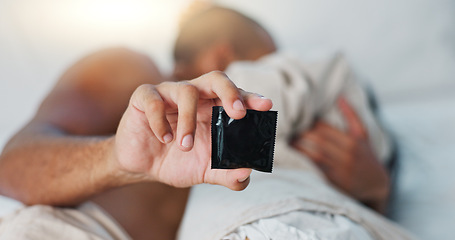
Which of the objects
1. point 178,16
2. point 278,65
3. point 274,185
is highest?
point 178,16

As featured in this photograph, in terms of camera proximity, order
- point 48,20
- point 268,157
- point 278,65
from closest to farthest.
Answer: point 268,157 < point 278,65 < point 48,20

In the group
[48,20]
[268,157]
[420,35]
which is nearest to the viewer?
[268,157]

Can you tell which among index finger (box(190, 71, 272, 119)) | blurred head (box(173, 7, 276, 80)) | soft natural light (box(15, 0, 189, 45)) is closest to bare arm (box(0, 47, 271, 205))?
index finger (box(190, 71, 272, 119))

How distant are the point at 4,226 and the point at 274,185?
0.38 m

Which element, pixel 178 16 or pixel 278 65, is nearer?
pixel 278 65

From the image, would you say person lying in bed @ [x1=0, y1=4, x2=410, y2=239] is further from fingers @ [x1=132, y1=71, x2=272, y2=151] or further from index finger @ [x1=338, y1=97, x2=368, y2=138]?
index finger @ [x1=338, y1=97, x2=368, y2=138]

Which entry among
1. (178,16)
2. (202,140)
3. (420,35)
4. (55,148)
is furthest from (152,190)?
(420,35)

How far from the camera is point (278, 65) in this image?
84 cm

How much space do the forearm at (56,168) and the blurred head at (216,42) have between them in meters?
0.26

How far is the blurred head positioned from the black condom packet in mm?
329

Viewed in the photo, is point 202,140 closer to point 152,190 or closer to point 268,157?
point 268,157

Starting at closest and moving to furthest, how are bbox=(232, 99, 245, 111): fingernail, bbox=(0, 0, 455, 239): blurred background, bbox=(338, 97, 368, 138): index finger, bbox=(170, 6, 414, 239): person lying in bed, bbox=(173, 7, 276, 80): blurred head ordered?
bbox=(232, 99, 245, 111): fingernail → bbox=(170, 6, 414, 239): person lying in bed → bbox=(173, 7, 276, 80): blurred head → bbox=(338, 97, 368, 138): index finger → bbox=(0, 0, 455, 239): blurred background

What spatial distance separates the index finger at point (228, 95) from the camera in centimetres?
34

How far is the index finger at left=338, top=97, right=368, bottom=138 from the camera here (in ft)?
2.98
